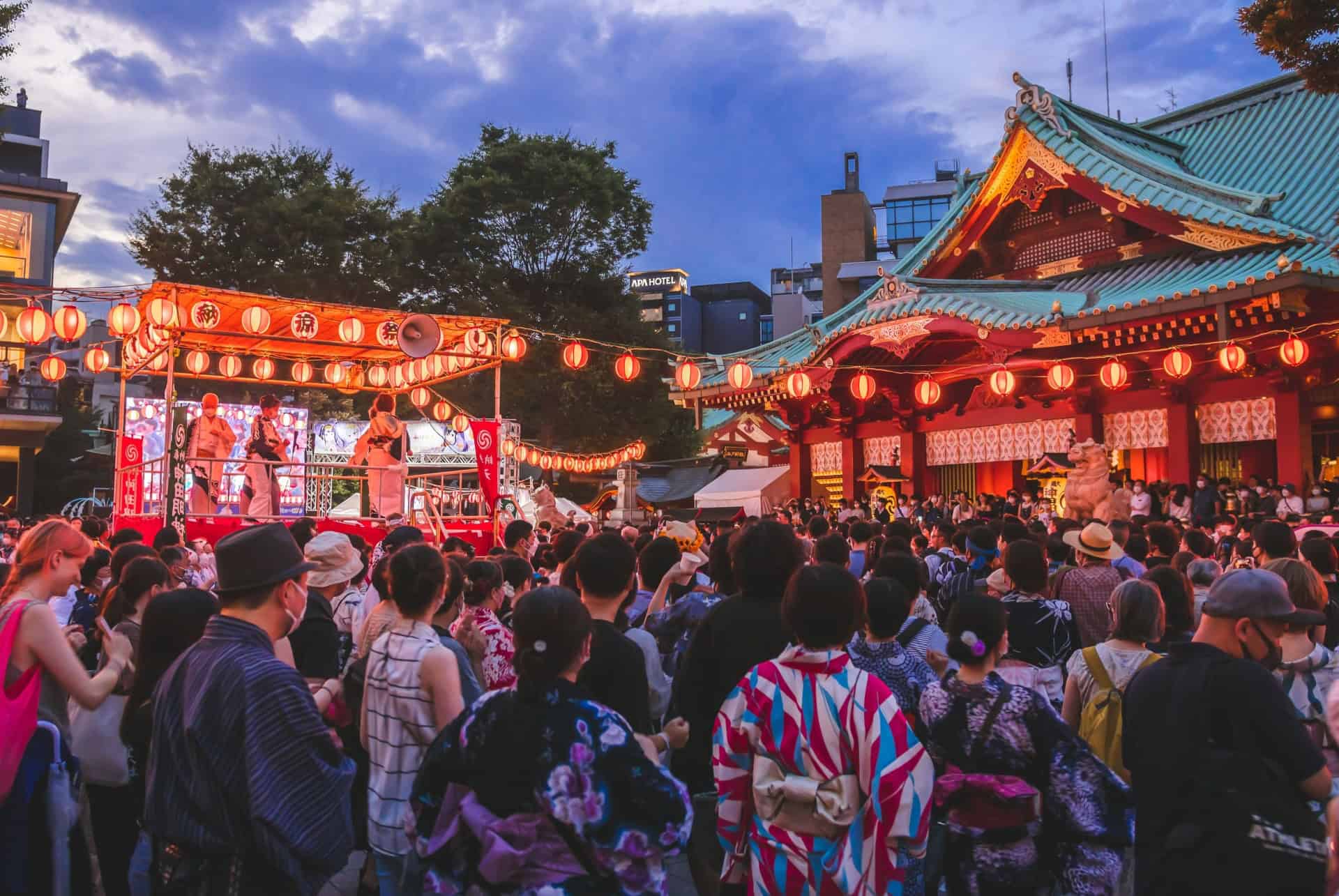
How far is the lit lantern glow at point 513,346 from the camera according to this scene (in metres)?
16.1

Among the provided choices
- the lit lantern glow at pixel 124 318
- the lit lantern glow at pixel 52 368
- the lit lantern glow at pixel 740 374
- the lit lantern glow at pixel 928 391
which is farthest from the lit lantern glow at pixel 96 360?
the lit lantern glow at pixel 928 391

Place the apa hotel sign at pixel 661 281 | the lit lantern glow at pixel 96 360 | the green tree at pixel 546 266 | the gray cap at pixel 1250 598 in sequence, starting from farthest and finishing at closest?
the apa hotel sign at pixel 661 281 → the green tree at pixel 546 266 → the lit lantern glow at pixel 96 360 → the gray cap at pixel 1250 598

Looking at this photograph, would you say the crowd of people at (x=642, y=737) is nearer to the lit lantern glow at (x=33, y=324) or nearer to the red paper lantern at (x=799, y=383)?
the lit lantern glow at (x=33, y=324)

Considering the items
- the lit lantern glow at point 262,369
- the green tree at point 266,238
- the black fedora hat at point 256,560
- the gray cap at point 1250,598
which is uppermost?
the green tree at point 266,238

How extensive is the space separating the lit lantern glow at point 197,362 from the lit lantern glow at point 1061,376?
48.3 feet

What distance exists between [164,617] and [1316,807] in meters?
A: 4.06

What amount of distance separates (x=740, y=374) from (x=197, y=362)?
1015 cm

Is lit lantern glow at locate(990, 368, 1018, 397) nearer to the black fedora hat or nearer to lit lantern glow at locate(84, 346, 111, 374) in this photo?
the black fedora hat

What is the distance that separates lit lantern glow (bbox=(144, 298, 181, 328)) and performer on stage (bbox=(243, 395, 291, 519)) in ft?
5.36

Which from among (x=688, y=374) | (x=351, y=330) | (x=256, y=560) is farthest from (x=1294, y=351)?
(x=351, y=330)

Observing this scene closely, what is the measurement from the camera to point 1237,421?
1437 cm

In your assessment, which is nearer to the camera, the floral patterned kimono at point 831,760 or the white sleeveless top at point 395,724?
the floral patterned kimono at point 831,760

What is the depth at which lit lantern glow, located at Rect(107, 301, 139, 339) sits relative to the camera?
1392cm

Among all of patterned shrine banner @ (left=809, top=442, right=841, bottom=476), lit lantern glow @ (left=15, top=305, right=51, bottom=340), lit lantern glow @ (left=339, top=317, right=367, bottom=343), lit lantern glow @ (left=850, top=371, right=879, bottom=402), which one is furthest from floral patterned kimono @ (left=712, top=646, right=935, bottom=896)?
patterned shrine banner @ (left=809, top=442, right=841, bottom=476)
